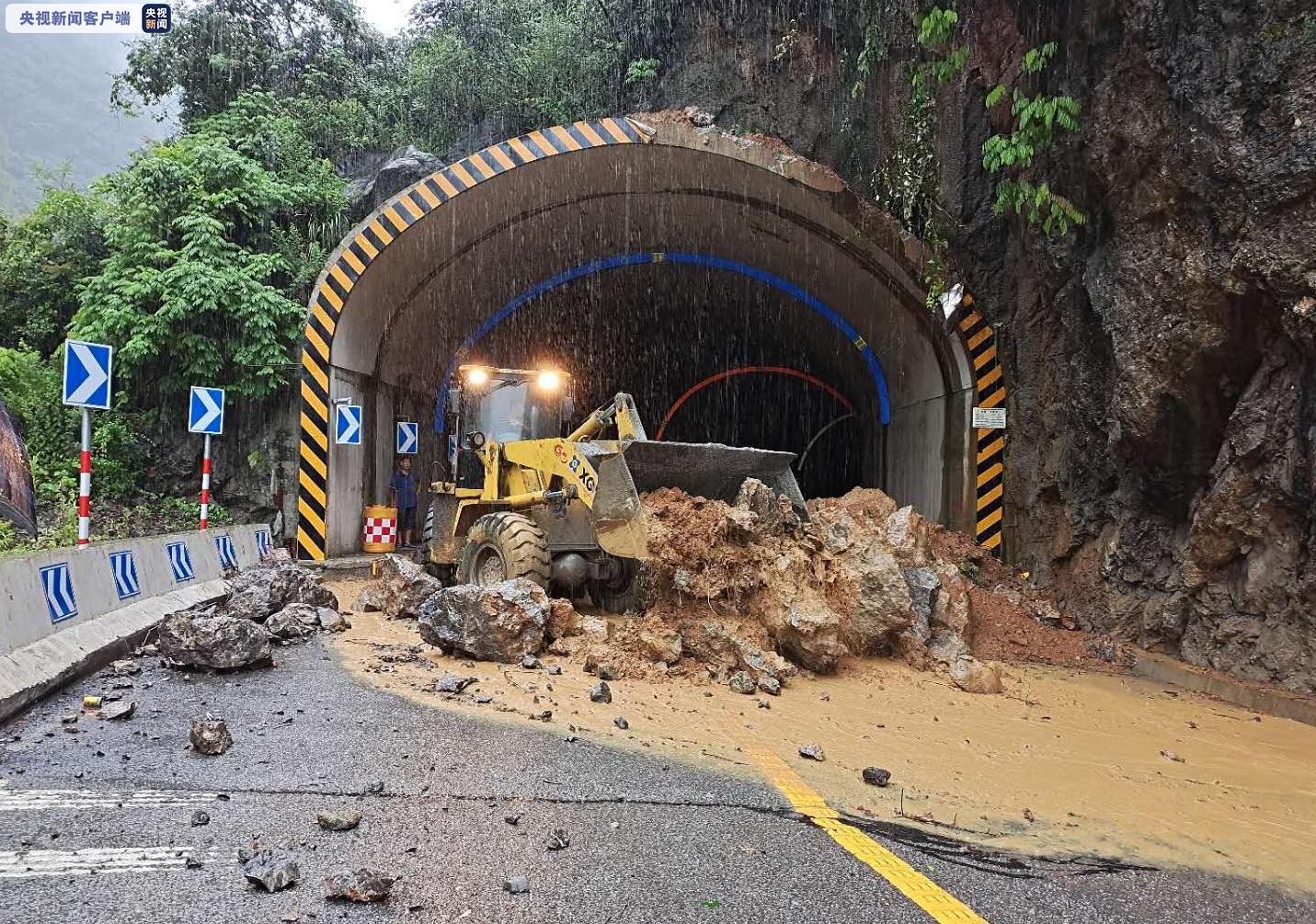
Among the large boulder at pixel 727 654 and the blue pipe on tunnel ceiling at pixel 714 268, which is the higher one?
the blue pipe on tunnel ceiling at pixel 714 268

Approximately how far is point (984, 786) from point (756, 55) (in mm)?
10636

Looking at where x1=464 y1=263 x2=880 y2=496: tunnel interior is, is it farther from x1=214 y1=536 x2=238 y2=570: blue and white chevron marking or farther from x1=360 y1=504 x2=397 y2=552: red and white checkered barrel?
x1=214 y1=536 x2=238 y2=570: blue and white chevron marking

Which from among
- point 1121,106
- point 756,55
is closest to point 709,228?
point 756,55

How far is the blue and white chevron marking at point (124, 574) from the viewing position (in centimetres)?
575

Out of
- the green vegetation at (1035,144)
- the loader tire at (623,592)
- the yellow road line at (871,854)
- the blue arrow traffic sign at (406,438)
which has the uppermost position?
the green vegetation at (1035,144)

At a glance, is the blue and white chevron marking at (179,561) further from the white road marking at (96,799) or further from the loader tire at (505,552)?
the white road marking at (96,799)

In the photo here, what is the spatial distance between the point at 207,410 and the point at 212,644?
4.92m

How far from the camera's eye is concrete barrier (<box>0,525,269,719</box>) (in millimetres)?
4273

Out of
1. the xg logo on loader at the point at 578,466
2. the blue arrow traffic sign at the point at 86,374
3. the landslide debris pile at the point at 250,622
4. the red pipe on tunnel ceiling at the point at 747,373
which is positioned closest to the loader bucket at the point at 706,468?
the xg logo on loader at the point at 578,466

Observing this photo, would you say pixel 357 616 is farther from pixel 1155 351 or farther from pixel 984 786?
pixel 1155 351

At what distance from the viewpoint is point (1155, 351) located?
631cm

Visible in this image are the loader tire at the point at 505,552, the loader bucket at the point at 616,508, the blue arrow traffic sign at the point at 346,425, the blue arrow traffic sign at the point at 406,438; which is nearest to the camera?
the loader bucket at the point at 616,508

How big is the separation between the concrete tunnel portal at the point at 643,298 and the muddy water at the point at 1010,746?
179 inches

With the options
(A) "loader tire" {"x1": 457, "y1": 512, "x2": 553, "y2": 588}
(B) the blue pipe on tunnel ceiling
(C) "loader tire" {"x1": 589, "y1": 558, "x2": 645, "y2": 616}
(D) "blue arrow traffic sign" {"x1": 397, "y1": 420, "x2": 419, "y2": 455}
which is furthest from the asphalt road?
(D) "blue arrow traffic sign" {"x1": 397, "y1": 420, "x2": 419, "y2": 455}
